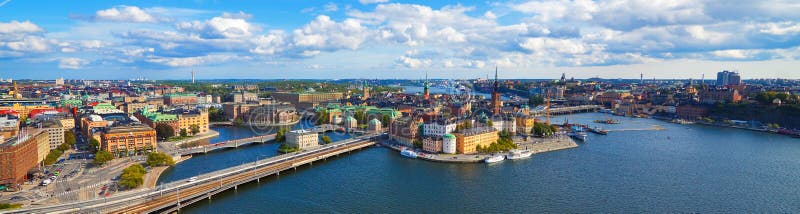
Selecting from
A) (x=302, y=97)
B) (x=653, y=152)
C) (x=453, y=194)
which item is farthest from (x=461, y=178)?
(x=302, y=97)

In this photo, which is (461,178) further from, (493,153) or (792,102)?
(792,102)

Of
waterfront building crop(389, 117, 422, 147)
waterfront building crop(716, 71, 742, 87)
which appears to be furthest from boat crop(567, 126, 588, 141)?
waterfront building crop(716, 71, 742, 87)

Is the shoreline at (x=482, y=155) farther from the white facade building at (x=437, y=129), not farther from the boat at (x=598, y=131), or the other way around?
the boat at (x=598, y=131)

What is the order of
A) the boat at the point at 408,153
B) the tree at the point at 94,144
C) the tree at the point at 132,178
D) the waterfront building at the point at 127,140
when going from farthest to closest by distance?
the tree at the point at 94,144
the boat at the point at 408,153
the waterfront building at the point at 127,140
the tree at the point at 132,178

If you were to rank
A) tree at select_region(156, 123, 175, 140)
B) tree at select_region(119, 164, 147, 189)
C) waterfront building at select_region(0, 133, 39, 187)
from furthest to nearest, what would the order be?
1. tree at select_region(156, 123, 175, 140)
2. tree at select_region(119, 164, 147, 189)
3. waterfront building at select_region(0, 133, 39, 187)

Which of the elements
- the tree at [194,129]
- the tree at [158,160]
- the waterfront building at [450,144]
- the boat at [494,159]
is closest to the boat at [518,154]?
the boat at [494,159]

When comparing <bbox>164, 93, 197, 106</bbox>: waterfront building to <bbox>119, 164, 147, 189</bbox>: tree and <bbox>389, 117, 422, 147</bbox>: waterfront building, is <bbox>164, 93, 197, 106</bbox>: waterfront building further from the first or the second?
<bbox>119, 164, 147, 189</bbox>: tree
